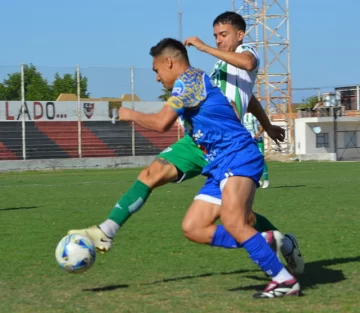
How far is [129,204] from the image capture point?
6.24 metres

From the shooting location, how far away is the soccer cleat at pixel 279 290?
5.71 meters

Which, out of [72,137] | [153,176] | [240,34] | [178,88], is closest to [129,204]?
[153,176]

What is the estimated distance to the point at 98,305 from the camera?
5594 millimetres

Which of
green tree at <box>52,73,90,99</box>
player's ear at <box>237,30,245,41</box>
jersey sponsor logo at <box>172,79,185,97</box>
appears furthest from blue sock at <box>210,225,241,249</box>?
green tree at <box>52,73,90,99</box>

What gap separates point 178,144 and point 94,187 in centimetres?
1461

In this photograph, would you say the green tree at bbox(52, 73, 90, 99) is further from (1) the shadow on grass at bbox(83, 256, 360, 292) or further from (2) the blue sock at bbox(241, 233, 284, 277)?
(2) the blue sock at bbox(241, 233, 284, 277)

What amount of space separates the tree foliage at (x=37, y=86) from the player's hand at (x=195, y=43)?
31891mm

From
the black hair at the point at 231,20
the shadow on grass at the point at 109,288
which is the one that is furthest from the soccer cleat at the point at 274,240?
the black hair at the point at 231,20

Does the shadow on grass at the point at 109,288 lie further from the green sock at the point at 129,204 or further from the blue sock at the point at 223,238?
the blue sock at the point at 223,238

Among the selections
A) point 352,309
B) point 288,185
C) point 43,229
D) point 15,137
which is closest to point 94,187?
point 288,185

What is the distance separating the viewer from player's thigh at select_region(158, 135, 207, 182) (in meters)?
6.30

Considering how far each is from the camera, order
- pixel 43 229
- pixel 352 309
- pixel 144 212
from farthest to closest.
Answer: pixel 144 212 → pixel 43 229 → pixel 352 309

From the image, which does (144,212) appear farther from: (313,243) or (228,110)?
(228,110)

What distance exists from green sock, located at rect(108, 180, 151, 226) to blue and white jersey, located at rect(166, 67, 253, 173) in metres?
0.62
